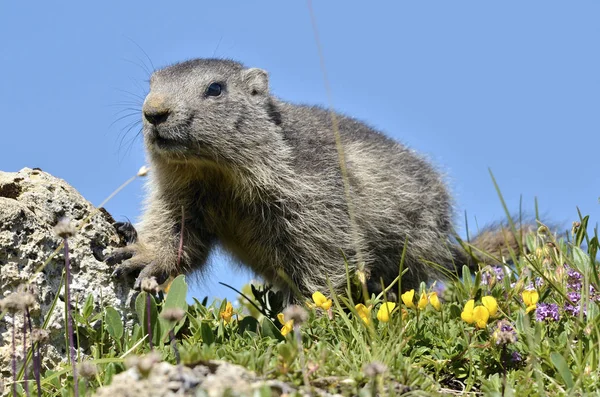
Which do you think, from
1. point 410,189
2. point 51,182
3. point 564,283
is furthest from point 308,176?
point 564,283

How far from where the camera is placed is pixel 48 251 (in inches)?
204

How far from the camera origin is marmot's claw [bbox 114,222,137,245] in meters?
6.30

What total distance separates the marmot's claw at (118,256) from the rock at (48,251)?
0.18ft

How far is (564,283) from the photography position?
15.9 ft

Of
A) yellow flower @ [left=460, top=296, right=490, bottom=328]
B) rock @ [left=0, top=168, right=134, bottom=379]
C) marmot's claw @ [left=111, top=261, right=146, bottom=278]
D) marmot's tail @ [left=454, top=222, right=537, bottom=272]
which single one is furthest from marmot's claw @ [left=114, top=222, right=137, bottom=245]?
marmot's tail @ [left=454, top=222, right=537, bottom=272]

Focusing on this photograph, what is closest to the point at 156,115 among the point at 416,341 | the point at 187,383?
the point at 416,341

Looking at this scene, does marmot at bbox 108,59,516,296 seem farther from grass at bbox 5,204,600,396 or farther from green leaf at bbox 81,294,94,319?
grass at bbox 5,204,600,396

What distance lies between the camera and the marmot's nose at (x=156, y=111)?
6.09 meters

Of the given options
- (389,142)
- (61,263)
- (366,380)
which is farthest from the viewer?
(389,142)

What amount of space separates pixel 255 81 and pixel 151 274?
83.7 inches

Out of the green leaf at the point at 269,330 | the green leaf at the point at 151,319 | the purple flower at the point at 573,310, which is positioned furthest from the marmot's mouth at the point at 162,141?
the purple flower at the point at 573,310

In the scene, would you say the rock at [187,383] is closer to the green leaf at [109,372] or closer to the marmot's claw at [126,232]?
the green leaf at [109,372]

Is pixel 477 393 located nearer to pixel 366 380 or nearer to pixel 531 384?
pixel 531 384

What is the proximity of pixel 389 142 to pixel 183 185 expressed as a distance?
2.76 metres
